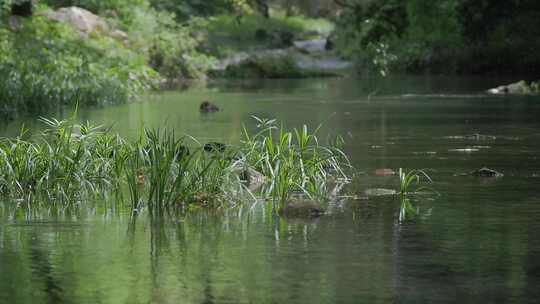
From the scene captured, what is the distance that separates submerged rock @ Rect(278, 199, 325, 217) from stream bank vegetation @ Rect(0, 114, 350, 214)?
1.07 ft

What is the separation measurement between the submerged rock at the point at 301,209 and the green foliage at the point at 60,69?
14.6 meters

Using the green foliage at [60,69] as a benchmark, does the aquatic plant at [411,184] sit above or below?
below

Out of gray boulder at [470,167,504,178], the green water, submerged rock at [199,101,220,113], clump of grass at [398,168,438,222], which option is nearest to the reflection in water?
the green water

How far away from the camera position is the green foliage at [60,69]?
2697 centimetres

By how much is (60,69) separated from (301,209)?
1847 cm

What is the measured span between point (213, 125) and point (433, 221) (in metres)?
12.9

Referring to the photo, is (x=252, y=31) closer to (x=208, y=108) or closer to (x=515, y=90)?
(x=515, y=90)

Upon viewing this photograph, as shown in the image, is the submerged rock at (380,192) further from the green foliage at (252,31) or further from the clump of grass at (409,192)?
the green foliage at (252,31)

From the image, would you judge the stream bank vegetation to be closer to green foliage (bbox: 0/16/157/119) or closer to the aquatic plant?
the aquatic plant

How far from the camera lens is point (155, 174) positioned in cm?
1187

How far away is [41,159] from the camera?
13.1m

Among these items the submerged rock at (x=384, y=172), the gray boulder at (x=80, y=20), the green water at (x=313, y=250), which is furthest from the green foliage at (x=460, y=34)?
the green water at (x=313, y=250)

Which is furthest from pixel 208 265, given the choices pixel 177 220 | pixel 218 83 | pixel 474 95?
pixel 218 83

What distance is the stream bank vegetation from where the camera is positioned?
12.0 metres
